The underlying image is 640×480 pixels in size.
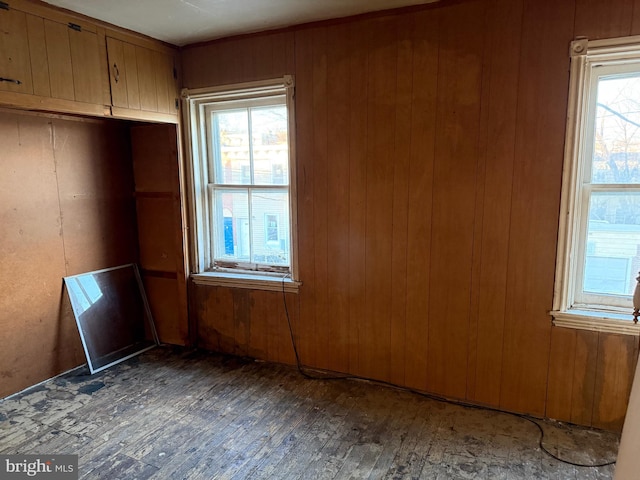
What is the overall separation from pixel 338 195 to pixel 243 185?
0.88 metres

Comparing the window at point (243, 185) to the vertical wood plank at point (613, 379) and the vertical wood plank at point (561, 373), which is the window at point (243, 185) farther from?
the vertical wood plank at point (613, 379)

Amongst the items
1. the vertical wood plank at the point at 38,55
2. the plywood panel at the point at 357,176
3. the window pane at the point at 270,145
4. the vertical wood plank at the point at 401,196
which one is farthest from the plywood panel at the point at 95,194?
the vertical wood plank at the point at 401,196

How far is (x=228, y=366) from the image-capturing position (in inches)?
130

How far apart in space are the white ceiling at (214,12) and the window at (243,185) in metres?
0.41

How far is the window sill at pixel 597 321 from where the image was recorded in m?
2.28

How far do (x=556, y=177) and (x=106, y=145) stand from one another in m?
3.37

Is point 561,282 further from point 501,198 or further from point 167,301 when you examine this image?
point 167,301

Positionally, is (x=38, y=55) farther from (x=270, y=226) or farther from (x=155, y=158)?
(x=270, y=226)

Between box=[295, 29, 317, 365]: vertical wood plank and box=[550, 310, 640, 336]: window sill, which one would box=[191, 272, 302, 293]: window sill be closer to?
box=[295, 29, 317, 365]: vertical wood plank

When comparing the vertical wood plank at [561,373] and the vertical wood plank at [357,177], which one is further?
the vertical wood plank at [357,177]

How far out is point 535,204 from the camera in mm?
2404

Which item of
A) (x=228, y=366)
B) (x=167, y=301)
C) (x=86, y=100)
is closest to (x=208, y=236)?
(x=167, y=301)

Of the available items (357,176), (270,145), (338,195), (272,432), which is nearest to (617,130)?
(357,176)

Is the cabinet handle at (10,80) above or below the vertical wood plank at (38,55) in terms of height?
below
